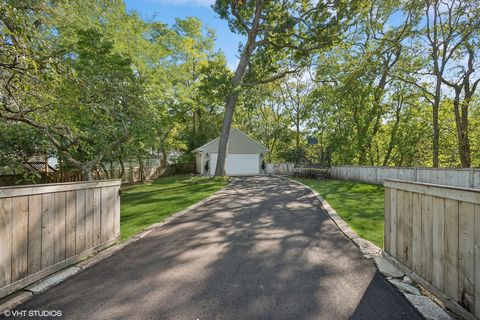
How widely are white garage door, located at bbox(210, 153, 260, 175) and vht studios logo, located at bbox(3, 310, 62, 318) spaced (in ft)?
73.2

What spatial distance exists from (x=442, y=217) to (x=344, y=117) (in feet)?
72.7

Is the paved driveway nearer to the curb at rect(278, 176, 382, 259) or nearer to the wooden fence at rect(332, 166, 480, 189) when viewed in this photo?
the curb at rect(278, 176, 382, 259)

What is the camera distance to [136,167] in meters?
21.4

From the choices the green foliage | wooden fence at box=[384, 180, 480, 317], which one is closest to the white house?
the green foliage

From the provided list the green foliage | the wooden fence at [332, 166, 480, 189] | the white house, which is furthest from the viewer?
the white house

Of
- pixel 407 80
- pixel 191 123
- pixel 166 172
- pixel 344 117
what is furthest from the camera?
pixel 191 123

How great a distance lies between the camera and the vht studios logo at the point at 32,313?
2.32 metres

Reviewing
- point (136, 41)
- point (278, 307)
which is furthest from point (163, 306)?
point (136, 41)

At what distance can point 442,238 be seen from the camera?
8.13ft

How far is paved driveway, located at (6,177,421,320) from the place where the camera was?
2400 mm

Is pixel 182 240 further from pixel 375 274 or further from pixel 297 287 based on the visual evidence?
pixel 375 274

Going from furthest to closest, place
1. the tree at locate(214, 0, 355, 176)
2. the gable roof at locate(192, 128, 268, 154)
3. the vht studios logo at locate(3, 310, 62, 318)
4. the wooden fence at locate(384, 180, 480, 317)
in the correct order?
the gable roof at locate(192, 128, 268, 154) → the tree at locate(214, 0, 355, 176) → the vht studios logo at locate(3, 310, 62, 318) → the wooden fence at locate(384, 180, 480, 317)

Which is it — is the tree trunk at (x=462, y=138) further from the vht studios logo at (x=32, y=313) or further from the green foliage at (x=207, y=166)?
the vht studios logo at (x=32, y=313)

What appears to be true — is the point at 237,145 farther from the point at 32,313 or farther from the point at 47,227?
the point at 32,313
